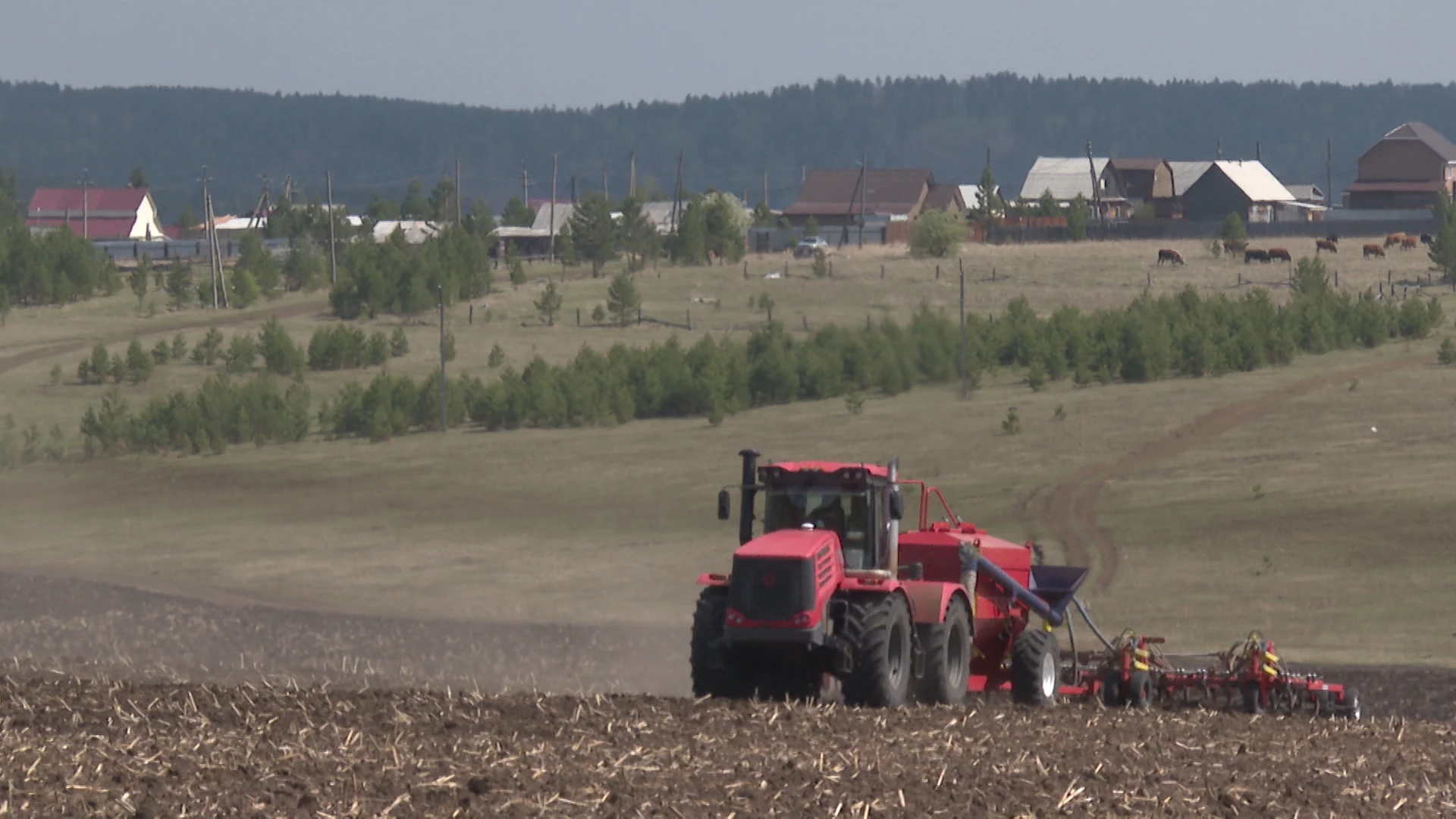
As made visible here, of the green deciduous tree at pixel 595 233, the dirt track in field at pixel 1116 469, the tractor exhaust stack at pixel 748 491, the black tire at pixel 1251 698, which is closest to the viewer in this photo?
the tractor exhaust stack at pixel 748 491

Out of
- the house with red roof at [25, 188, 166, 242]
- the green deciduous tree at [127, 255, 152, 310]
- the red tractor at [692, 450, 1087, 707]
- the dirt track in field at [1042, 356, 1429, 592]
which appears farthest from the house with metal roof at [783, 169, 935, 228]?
the red tractor at [692, 450, 1087, 707]

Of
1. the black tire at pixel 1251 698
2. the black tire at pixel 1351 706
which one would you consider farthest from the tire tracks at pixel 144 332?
the black tire at pixel 1351 706

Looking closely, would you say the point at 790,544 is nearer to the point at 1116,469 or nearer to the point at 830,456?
the point at 1116,469

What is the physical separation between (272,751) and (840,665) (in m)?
5.08

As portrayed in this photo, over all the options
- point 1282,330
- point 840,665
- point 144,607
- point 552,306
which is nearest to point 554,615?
point 144,607

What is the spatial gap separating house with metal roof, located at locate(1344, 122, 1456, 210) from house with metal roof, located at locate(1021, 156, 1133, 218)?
17.6m

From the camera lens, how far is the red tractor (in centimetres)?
1491

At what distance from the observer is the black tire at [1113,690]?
679 inches

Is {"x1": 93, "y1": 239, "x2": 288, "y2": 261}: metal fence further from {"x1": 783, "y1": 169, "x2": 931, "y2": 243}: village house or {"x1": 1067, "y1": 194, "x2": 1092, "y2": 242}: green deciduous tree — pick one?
{"x1": 1067, "y1": 194, "x2": 1092, "y2": 242}: green deciduous tree

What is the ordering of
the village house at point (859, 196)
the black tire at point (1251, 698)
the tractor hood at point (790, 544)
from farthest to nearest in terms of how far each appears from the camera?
the village house at point (859, 196), the black tire at point (1251, 698), the tractor hood at point (790, 544)

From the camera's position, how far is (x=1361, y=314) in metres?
53.6

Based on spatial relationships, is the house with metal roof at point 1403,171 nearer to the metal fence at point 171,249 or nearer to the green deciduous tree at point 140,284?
the metal fence at point 171,249

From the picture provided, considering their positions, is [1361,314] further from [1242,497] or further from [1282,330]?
[1242,497]

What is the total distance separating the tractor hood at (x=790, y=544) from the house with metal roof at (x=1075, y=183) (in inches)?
4895
